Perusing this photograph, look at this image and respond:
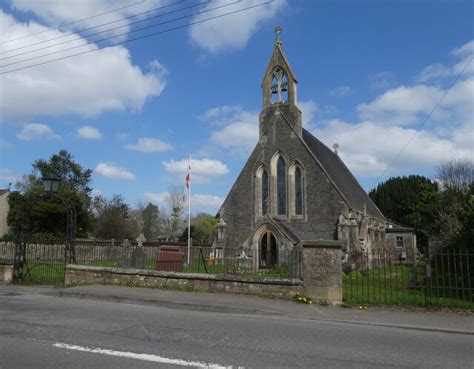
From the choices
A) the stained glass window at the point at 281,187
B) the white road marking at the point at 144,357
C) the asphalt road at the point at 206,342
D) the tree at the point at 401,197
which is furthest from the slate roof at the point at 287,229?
the tree at the point at 401,197

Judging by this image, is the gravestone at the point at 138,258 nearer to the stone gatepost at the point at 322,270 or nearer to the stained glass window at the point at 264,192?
the stone gatepost at the point at 322,270

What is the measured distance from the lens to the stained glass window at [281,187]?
30.4 m

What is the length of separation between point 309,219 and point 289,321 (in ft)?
64.4

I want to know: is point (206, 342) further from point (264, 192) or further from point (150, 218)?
point (150, 218)

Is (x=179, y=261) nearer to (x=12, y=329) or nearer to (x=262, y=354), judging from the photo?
(x=12, y=329)

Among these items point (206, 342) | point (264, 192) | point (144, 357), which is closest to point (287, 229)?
point (264, 192)

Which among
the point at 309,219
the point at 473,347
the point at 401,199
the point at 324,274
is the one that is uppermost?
Result: the point at 401,199

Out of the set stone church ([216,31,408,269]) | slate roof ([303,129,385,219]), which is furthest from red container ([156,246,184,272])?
slate roof ([303,129,385,219])

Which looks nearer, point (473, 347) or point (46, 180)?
point (473, 347)

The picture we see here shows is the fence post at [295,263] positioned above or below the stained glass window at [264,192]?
below

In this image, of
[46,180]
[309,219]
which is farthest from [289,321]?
[309,219]

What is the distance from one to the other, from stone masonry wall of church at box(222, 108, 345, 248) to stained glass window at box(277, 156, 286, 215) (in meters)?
0.66

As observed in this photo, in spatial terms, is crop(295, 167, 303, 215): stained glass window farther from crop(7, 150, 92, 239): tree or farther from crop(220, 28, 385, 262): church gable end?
crop(7, 150, 92, 239): tree

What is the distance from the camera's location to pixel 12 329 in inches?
319
